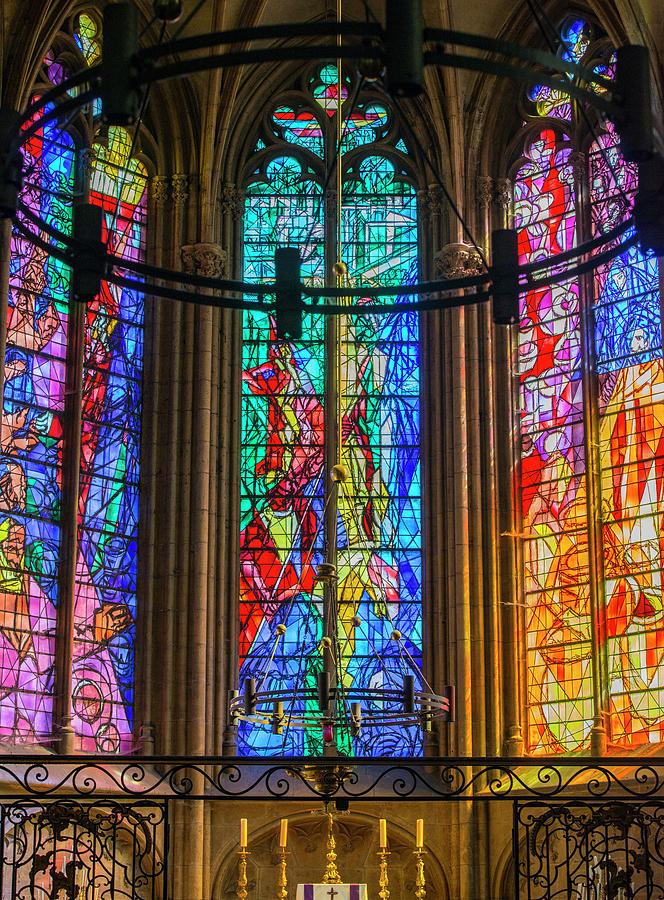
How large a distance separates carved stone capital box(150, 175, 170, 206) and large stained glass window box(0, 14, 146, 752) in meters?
0.34

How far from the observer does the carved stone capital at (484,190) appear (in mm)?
16609

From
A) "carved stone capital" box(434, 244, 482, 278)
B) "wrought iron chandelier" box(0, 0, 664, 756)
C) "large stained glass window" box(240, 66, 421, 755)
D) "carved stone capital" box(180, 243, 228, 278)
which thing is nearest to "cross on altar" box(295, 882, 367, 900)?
"large stained glass window" box(240, 66, 421, 755)

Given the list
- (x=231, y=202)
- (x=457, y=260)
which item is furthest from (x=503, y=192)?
(x=231, y=202)

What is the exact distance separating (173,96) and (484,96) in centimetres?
314

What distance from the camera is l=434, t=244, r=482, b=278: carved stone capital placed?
16297mm

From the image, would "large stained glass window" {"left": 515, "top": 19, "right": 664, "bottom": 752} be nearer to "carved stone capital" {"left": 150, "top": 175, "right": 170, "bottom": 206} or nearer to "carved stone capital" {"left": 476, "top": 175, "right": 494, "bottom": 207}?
"carved stone capital" {"left": 476, "top": 175, "right": 494, "bottom": 207}

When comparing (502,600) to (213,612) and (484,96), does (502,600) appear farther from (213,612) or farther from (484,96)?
(484,96)

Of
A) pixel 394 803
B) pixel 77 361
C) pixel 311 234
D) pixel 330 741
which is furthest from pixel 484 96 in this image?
pixel 330 741

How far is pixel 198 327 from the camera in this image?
53.3 feet

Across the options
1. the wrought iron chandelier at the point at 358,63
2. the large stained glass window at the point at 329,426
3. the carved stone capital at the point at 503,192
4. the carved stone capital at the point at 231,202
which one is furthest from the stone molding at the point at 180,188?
the wrought iron chandelier at the point at 358,63

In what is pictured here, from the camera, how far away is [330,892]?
12453 mm

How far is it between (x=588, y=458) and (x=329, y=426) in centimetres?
258

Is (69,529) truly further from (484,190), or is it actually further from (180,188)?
(484,190)

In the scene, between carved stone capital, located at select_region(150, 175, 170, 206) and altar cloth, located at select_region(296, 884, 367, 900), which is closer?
altar cloth, located at select_region(296, 884, 367, 900)
